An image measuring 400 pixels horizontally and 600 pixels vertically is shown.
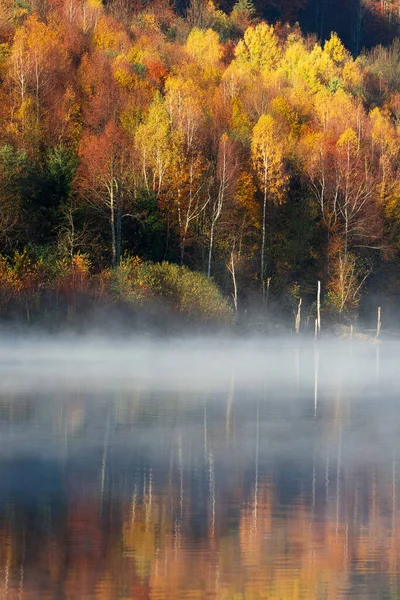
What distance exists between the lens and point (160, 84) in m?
75.2

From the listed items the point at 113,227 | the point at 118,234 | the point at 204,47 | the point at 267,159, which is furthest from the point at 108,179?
the point at 204,47

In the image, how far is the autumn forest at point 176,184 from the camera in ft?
160

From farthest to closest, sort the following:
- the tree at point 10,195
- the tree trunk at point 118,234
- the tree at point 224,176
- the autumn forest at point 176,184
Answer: the tree at point 224,176, the tree trunk at point 118,234, the autumn forest at point 176,184, the tree at point 10,195

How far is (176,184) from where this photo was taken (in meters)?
57.8

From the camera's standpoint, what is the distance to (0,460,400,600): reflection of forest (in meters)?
10.2

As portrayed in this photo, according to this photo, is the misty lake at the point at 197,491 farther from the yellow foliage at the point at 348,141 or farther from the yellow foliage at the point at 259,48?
the yellow foliage at the point at 259,48

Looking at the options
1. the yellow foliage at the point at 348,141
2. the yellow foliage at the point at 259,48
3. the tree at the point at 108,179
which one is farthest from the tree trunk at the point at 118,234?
the yellow foliage at the point at 259,48

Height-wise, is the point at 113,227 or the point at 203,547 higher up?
the point at 203,547

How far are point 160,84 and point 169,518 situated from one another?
6499 centimetres

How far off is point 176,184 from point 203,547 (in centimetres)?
4713

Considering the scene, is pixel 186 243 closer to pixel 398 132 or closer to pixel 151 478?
pixel 398 132

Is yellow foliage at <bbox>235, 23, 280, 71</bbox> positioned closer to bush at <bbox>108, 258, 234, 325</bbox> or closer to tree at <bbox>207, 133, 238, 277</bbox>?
tree at <bbox>207, 133, 238, 277</bbox>

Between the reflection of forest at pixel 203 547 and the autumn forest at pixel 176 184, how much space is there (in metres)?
31.1

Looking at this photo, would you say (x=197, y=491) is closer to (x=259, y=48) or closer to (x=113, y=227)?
(x=113, y=227)
